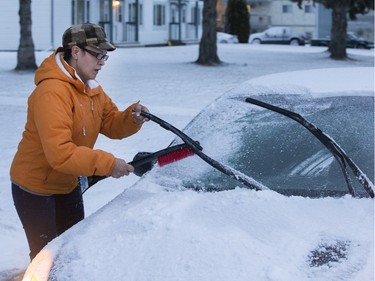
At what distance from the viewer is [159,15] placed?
39.8 meters

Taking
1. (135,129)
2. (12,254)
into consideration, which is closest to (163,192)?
(135,129)

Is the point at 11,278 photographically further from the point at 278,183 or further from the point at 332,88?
the point at 332,88

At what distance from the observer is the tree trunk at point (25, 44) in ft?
59.3

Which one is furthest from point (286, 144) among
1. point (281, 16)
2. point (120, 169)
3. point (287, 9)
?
point (287, 9)

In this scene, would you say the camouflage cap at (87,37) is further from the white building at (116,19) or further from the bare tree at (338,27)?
the white building at (116,19)

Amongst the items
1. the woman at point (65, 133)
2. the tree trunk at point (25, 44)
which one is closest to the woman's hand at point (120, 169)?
the woman at point (65, 133)

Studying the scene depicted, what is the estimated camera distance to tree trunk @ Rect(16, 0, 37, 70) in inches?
712

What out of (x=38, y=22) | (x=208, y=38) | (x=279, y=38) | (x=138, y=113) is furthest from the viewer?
(x=279, y=38)

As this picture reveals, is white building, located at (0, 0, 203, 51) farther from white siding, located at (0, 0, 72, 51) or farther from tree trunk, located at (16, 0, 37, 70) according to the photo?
tree trunk, located at (16, 0, 37, 70)

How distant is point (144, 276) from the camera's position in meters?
2.65

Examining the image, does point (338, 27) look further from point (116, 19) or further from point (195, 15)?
point (195, 15)

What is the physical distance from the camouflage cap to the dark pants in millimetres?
724

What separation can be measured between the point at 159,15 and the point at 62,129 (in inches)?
1463

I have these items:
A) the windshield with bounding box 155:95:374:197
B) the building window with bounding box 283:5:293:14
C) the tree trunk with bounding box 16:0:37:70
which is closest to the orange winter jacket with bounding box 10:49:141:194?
the windshield with bounding box 155:95:374:197
